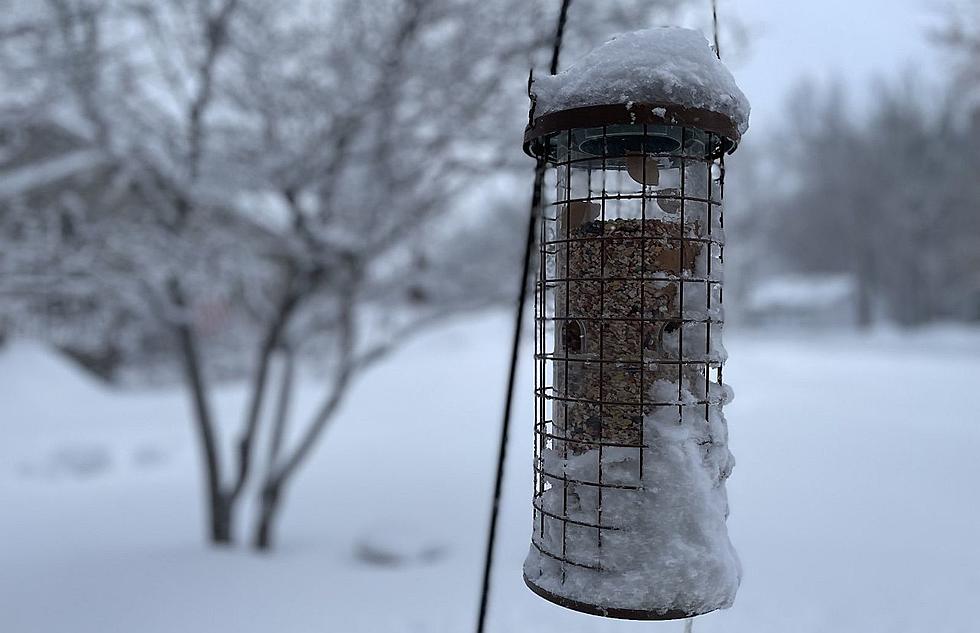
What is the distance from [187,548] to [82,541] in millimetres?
1398

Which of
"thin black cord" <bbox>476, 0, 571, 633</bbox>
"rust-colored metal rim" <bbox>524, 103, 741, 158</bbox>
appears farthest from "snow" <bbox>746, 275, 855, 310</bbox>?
"rust-colored metal rim" <bbox>524, 103, 741, 158</bbox>

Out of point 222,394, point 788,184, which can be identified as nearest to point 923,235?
point 788,184

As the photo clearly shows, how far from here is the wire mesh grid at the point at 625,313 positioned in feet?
5.89

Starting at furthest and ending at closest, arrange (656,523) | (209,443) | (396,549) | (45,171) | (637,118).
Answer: (209,443), (396,549), (45,171), (656,523), (637,118)

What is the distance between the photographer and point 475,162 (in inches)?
249

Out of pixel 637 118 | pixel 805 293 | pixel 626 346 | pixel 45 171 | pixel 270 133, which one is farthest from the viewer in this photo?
pixel 805 293

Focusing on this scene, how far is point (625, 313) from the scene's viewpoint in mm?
1833

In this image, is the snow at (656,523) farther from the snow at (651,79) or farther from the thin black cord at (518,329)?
the snow at (651,79)

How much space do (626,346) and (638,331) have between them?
0.14ft

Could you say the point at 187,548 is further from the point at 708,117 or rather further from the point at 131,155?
the point at 708,117

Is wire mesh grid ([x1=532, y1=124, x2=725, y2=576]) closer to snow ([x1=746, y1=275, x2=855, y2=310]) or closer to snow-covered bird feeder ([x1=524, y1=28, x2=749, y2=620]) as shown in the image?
snow-covered bird feeder ([x1=524, y1=28, x2=749, y2=620])

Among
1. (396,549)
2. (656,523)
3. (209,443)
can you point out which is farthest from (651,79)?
(209,443)

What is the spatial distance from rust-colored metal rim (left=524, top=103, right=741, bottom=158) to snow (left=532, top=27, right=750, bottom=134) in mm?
10

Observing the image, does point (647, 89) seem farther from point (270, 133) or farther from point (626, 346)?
point (270, 133)
